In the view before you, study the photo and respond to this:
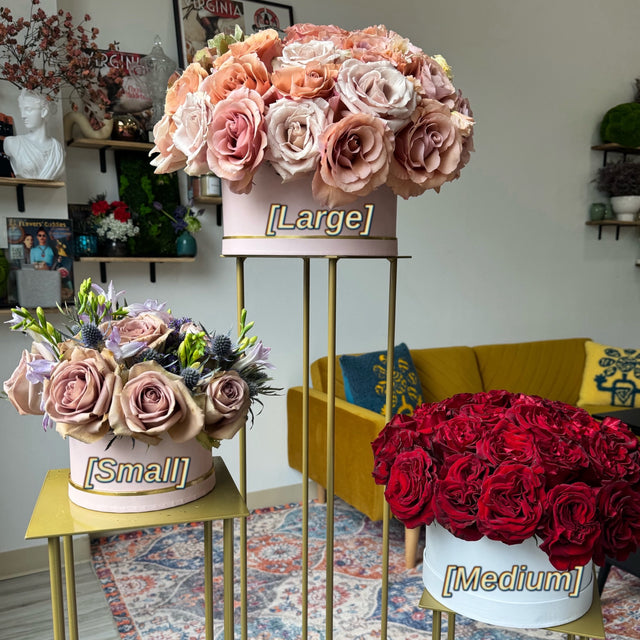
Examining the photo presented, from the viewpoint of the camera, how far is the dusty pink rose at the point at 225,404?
923 millimetres

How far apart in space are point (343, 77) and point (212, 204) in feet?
7.86

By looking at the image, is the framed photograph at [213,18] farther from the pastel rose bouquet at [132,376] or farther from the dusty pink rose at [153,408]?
the dusty pink rose at [153,408]

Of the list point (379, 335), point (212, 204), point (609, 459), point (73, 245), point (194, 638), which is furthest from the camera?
point (379, 335)

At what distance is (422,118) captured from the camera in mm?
997

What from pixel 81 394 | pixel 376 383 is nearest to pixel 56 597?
pixel 81 394

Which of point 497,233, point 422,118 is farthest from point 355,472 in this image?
point 422,118

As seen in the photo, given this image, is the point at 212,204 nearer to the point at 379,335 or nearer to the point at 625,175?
the point at 379,335

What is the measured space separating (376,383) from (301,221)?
2.22 meters

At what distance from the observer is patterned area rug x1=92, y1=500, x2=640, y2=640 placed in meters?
2.35

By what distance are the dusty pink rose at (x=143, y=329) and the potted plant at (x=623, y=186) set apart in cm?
401

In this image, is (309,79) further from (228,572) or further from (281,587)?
(281,587)

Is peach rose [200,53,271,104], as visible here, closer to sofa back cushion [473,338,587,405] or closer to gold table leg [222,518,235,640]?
gold table leg [222,518,235,640]

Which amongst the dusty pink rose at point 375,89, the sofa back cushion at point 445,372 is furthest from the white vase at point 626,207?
the dusty pink rose at point 375,89

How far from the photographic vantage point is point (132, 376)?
2.95 feet
